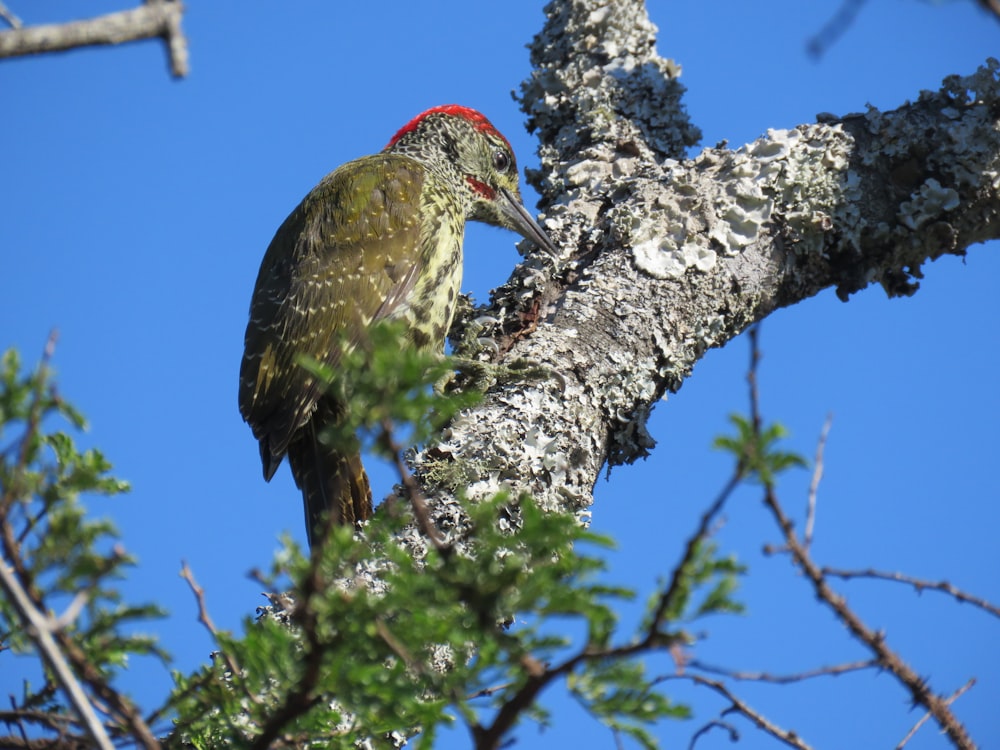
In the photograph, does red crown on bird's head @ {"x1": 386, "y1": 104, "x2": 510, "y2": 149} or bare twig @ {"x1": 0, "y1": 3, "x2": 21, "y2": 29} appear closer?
bare twig @ {"x1": 0, "y1": 3, "x2": 21, "y2": 29}

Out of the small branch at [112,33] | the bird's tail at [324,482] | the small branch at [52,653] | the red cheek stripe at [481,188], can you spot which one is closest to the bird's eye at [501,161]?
the red cheek stripe at [481,188]

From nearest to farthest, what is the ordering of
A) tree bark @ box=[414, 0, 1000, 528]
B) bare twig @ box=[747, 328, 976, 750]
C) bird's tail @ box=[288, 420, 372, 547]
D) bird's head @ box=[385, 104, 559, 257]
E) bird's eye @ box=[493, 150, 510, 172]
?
1. bare twig @ box=[747, 328, 976, 750]
2. tree bark @ box=[414, 0, 1000, 528]
3. bird's tail @ box=[288, 420, 372, 547]
4. bird's head @ box=[385, 104, 559, 257]
5. bird's eye @ box=[493, 150, 510, 172]

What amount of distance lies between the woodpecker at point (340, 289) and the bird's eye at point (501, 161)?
0.25m

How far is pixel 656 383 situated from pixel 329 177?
185 centimetres

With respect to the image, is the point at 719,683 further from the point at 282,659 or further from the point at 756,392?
the point at 282,659

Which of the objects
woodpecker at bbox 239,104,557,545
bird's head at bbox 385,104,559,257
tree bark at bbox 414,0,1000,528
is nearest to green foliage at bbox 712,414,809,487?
tree bark at bbox 414,0,1000,528

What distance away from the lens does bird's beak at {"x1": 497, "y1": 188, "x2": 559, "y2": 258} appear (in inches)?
144

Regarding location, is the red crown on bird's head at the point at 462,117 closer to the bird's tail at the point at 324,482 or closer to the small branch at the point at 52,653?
the bird's tail at the point at 324,482

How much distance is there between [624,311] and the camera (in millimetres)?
3287

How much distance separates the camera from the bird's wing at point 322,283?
3.65 meters

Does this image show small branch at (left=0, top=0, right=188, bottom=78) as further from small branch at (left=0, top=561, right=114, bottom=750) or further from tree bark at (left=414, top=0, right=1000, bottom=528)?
tree bark at (left=414, top=0, right=1000, bottom=528)

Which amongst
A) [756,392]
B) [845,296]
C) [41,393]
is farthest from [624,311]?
[41,393]

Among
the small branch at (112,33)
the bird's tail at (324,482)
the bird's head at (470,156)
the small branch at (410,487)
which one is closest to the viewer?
the small branch at (112,33)

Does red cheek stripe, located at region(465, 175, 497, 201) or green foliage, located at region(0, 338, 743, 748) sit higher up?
red cheek stripe, located at region(465, 175, 497, 201)
